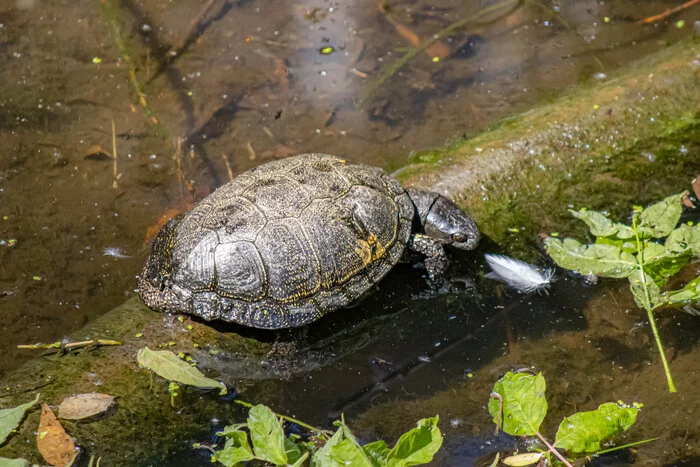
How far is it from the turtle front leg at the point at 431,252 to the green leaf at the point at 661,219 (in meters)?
1.21

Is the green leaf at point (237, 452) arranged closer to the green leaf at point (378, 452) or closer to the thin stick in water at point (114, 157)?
the green leaf at point (378, 452)

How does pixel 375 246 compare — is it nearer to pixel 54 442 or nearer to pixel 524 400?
pixel 524 400

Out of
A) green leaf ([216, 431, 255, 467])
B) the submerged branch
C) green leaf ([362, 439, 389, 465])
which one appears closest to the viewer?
green leaf ([362, 439, 389, 465])

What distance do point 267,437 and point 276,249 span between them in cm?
116

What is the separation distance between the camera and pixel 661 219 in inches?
151

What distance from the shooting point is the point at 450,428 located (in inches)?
142

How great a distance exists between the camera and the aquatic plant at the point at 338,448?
2717mm

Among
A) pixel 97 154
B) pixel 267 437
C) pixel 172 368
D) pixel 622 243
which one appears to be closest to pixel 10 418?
pixel 172 368

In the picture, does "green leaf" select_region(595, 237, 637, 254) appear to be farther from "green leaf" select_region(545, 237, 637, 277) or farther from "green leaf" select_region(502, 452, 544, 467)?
"green leaf" select_region(502, 452, 544, 467)

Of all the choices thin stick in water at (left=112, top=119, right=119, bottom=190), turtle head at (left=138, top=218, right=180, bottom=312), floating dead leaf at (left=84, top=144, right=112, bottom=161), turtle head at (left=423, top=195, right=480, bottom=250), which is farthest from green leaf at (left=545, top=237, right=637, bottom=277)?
floating dead leaf at (left=84, top=144, right=112, bottom=161)

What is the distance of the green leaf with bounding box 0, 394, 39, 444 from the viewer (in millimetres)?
3100

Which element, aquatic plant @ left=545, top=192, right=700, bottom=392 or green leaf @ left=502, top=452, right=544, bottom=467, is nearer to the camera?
green leaf @ left=502, top=452, right=544, bottom=467

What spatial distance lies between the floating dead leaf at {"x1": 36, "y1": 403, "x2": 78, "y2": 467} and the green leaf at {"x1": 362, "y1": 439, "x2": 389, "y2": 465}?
4.85 feet

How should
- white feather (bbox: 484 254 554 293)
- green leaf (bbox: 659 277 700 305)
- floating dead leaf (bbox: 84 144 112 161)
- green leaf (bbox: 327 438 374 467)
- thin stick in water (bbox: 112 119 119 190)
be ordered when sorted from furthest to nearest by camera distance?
floating dead leaf (bbox: 84 144 112 161) → thin stick in water (bbox: 112 119 119 190) → white feather (bbox: 484 254 554 293) → green leaf (bbox: 659 277 700 305) → green leaf (bbox: 327 438 374 467)
